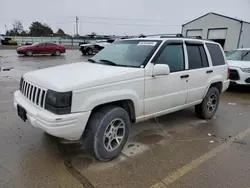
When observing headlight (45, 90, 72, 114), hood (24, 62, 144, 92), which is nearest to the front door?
hood (24, 62, 144, 92)

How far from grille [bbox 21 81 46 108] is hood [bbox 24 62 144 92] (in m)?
0.07

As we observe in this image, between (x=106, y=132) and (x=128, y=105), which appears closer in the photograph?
(x=106, y=132)

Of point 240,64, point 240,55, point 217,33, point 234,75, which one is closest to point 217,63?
point 234,75

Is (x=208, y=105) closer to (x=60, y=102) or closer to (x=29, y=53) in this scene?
(x=60, y=102)

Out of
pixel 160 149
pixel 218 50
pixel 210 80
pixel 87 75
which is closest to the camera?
pixel 87 75

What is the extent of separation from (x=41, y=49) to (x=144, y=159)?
21122mm

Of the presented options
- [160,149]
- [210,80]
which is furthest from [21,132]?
[210,80]

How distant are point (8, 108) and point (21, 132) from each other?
5.38 ft

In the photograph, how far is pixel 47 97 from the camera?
2.75 metres

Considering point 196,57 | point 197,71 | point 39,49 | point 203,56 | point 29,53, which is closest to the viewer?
point 197,71

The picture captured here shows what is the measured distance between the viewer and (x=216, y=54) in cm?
504

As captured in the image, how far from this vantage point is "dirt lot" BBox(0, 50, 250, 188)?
9.04ft

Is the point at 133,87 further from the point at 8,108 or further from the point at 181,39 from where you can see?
the point at 8,108

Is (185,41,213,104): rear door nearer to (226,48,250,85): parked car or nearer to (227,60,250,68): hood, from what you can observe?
(226,48,250,85): parked car
